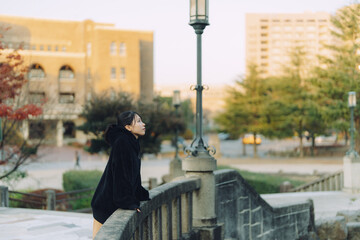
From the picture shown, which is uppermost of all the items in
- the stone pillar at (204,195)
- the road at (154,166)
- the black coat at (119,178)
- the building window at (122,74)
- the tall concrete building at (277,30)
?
the tall concrete building at (277,30)

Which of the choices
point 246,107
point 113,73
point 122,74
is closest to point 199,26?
point 246,107

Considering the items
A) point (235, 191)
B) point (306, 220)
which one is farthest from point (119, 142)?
point (306, 220)

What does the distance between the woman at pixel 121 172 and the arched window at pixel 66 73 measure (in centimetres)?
5668

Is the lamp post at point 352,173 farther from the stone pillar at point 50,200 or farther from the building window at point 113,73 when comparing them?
the building window at point 113,73

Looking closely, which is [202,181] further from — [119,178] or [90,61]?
[90,61]

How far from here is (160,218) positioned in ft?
18.7

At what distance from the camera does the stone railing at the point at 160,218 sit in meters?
3.94

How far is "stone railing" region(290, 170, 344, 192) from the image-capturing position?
62.2 feet

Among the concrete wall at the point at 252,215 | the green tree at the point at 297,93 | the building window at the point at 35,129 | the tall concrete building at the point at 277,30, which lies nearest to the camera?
the concrete wall at the point at 252,215

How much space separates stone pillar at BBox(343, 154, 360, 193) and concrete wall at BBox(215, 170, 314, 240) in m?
7.44

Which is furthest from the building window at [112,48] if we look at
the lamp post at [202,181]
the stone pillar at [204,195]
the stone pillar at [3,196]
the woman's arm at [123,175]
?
the woman's arm at [123,175]

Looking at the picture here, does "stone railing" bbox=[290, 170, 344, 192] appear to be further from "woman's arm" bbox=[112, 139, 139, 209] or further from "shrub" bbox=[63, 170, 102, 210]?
"woman's arm" bbox=[112, 139, 139, 209]

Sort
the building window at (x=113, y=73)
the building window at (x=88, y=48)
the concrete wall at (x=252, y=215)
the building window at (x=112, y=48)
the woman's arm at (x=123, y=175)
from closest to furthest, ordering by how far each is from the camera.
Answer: the woman's arm at (x=123, y=175)
the concrete wall at (x=252, y=215)
the building window at (x=113, y=73)
the building window at (x=112, y=48)
the building window at (x=88, y=48)

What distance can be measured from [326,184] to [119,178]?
1628 centimetres
